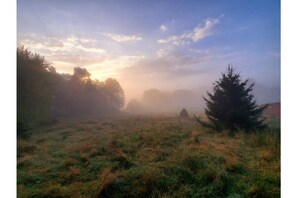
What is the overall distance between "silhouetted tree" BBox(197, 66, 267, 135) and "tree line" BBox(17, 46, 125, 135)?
1.94m

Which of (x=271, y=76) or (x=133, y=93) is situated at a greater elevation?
(x=271, y=76)

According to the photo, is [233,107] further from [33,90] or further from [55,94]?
[33,90]

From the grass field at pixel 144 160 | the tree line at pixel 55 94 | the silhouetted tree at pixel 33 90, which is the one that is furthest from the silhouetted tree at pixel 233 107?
the silhouetted tree at pixel 33 90

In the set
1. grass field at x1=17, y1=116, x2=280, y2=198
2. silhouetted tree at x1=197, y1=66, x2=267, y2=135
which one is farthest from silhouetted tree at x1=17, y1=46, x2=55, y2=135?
silhouetted tree at x1=197, y1=66, x2=267, y2=135

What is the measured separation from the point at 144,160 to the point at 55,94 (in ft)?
7.08

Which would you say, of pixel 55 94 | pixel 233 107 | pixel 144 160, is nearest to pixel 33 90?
pixel 55 94

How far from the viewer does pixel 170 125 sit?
5.20 m

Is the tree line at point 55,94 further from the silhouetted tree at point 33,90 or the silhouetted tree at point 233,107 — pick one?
the silhouetted tree at point 233,107

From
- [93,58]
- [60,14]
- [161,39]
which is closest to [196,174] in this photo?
[161,39]

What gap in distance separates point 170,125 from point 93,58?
203 cm

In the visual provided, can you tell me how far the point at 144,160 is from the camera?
13.2 ft

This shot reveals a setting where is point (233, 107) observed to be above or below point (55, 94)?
below
